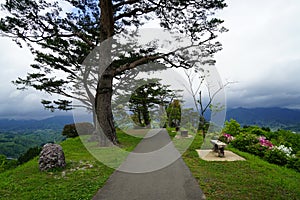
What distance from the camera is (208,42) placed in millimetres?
9234

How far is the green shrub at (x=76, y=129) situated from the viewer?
15.7 meters

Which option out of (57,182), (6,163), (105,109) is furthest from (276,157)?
(6,163)

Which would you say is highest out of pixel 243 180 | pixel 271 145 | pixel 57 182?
pixel 57 182

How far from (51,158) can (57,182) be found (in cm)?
118

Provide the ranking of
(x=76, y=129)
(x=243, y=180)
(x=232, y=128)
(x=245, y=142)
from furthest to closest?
(x=76, y=129) < (x=232, y=128) < (x=245, y=142) < (x=243, y=180)

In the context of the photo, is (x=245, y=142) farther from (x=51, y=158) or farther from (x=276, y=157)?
(x=51, y=158)

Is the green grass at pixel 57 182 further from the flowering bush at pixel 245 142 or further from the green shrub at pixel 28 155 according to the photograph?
the flowering bush at pixel 245 142

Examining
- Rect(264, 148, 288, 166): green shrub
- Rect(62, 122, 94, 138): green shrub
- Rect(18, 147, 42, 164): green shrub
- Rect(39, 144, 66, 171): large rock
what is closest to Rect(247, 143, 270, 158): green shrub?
Rect(264, 148, 288, 166): green shrub

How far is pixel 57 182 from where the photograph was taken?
178 inches

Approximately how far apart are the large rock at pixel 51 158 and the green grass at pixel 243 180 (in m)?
3.48

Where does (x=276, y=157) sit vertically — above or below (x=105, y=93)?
below

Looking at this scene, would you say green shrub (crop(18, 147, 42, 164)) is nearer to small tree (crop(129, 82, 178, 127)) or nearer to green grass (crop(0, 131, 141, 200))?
green grass (crop(0, 131, 141, 200))

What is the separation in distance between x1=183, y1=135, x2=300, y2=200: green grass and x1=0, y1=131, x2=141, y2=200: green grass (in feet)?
7.10

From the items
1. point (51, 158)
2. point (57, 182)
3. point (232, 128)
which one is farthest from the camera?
point (232, 128)
